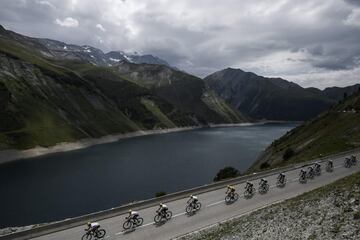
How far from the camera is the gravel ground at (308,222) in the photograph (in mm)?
20078

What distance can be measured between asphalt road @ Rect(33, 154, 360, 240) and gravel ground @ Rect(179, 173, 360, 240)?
3.18 metres

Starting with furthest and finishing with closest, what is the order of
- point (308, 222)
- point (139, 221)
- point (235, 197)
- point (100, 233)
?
point (235, 197) < point (139, 221) < point (100, 233) < point (308, 222)

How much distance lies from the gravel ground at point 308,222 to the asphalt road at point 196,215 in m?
3.18

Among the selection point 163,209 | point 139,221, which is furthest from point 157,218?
point 139,221

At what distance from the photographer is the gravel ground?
20078 mm

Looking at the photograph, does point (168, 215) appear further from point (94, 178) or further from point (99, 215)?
point (94, 178)

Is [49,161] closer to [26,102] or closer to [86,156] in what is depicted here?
[86,156]

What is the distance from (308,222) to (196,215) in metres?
14.6

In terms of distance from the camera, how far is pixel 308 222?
2298cm

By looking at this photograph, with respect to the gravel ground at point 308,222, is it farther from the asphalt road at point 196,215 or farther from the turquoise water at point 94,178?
the turquoise water at point 94,178

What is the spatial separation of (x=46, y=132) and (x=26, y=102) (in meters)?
29.3

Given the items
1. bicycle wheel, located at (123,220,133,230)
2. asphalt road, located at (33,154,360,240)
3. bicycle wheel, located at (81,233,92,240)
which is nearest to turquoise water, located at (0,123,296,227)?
asphalt road, located at (33,154,360,240)

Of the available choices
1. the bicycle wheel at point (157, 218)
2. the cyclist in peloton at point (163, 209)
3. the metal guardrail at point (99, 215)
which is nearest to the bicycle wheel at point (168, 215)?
the cyclist in peloton at point (163, 209)

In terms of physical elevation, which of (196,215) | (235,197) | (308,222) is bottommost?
(308,222)
